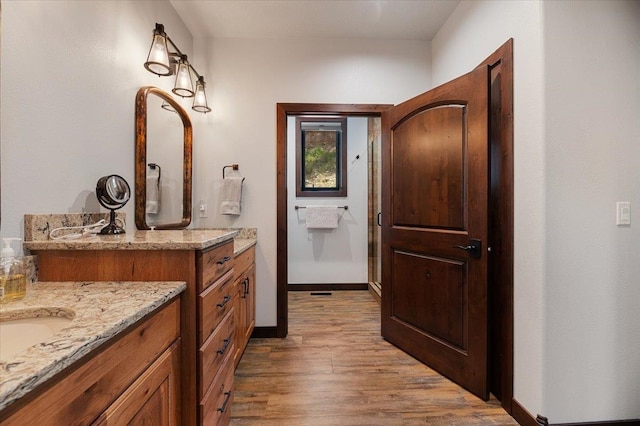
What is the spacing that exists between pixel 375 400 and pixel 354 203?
2637 mm

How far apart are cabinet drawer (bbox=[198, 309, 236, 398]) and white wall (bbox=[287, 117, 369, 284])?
8.14 feet

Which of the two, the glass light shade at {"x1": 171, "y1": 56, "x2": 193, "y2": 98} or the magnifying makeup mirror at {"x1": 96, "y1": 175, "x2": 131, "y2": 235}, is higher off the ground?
the glass light shade at {"x1": 171, "y1": 56, "x2": 193, "y2": 98}

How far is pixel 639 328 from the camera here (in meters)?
1.41

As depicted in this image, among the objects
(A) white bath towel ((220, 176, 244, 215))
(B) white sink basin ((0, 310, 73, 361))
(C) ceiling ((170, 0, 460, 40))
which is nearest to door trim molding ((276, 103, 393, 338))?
(A) white bath towel ((220, 176, 244, 215))

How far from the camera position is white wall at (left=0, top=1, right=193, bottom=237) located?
39.9 inches

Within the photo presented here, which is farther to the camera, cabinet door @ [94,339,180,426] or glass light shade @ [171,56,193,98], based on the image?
glass light shade @ [171,56,193,98]

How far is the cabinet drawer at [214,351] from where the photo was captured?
1.10 m

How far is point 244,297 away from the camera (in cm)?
212

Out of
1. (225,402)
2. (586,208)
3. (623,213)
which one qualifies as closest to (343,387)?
(225,402)

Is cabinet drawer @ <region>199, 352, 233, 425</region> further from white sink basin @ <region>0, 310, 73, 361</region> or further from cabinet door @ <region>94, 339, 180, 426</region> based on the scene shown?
white sink basin @ <region>0, 310, 73, 361</region>

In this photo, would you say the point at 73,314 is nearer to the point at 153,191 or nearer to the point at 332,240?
the point at 153,191

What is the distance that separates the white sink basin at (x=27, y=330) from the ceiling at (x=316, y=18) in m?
2.25

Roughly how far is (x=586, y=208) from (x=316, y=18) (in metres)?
2.19

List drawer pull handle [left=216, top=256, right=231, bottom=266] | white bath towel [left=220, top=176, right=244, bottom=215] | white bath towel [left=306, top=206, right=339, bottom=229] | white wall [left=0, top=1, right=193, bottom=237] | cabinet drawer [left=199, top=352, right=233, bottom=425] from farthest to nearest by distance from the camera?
white bath towel [left=306, top=206, right=339, bottom=229] < white bath towel [left=220, top=176, right=244, bottom=215] < drawer pull handle [left=216, top=256, right=231, bottom=266] < cabinet drawer [left=199, top=352, right=233, bottom=425] < white wall [left=0, top=1, right=193, bottom=237]
